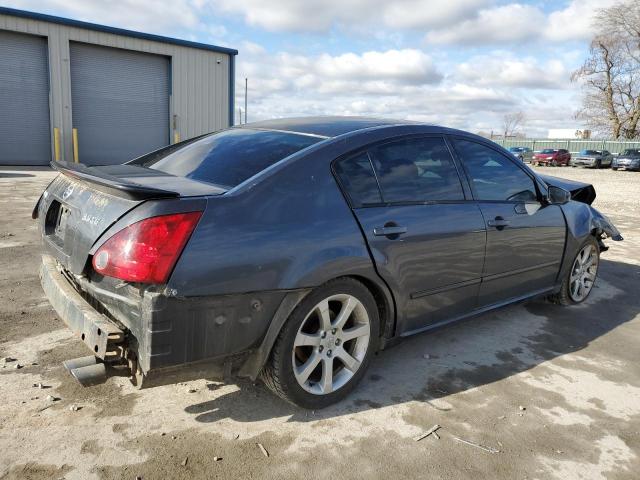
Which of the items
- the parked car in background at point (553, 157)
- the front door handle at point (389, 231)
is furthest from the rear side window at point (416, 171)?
the parked car in background at point (553, 157)

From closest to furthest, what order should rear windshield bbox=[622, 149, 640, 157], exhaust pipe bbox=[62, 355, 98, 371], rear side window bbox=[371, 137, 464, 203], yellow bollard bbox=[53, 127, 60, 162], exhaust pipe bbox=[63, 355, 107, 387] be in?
exhaust pipe bbox=[63, 355, 107, 387] < exhaust pipe bbox=[62, 355, 98, 371] < rear side window bbox=[371, 137, 464, 203] < yellow bollard bbox=[53, 127, 60, 162] < rear windshield bbox=[622, 149, 640, 157]

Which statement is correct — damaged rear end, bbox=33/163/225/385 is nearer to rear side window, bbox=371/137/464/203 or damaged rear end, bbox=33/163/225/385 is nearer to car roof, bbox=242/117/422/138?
car roof, bbox=242/117/422/138

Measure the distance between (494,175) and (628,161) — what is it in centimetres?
3642

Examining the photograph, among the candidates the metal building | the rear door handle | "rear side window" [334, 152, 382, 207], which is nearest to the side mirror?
the rear door handle

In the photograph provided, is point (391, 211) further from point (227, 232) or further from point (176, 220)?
point (176, 220)

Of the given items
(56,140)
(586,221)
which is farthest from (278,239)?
(56,140)

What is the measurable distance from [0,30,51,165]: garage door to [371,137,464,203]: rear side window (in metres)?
19.3

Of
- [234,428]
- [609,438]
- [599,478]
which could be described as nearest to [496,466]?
[599,478]

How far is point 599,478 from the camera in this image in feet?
7.88

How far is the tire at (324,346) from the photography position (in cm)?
263

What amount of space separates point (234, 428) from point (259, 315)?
66 centimetres

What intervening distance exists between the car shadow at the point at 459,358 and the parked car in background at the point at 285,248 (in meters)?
0.21

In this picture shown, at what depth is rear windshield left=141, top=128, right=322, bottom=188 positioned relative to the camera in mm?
2803

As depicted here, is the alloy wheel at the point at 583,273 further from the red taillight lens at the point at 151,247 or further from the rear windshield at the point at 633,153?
the rear windshield at the point at 633,153
